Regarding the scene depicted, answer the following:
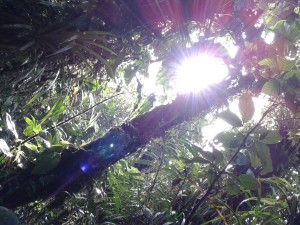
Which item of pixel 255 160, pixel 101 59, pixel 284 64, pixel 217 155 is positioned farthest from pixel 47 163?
pixel 284 64

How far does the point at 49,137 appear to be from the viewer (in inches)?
54.7

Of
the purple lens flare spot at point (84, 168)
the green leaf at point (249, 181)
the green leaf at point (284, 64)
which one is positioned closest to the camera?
the green leaf at point (284, 64)

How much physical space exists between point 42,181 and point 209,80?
880 mm

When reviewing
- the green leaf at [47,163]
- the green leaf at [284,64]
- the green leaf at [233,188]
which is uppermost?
the green leaf at [284,64]

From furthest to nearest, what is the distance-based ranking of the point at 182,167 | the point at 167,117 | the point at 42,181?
the point at 182,167, the point at 167,117, the point at 42,181

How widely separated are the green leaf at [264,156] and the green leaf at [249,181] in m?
0.12

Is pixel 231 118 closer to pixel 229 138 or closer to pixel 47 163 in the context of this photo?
pixel 229 138

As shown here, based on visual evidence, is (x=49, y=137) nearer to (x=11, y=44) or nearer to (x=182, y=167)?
(x=11, y=44)

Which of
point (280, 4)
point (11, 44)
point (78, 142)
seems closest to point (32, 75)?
point (11, 44)

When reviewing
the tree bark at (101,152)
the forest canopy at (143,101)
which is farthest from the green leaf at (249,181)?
the tree bark at (101,152)

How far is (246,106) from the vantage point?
908 millimetres

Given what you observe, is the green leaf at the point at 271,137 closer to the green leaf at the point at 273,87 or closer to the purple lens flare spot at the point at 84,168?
the green leaf at the point at 273,87

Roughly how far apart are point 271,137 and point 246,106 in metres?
0.14

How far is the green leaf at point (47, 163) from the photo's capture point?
3.70 ft
